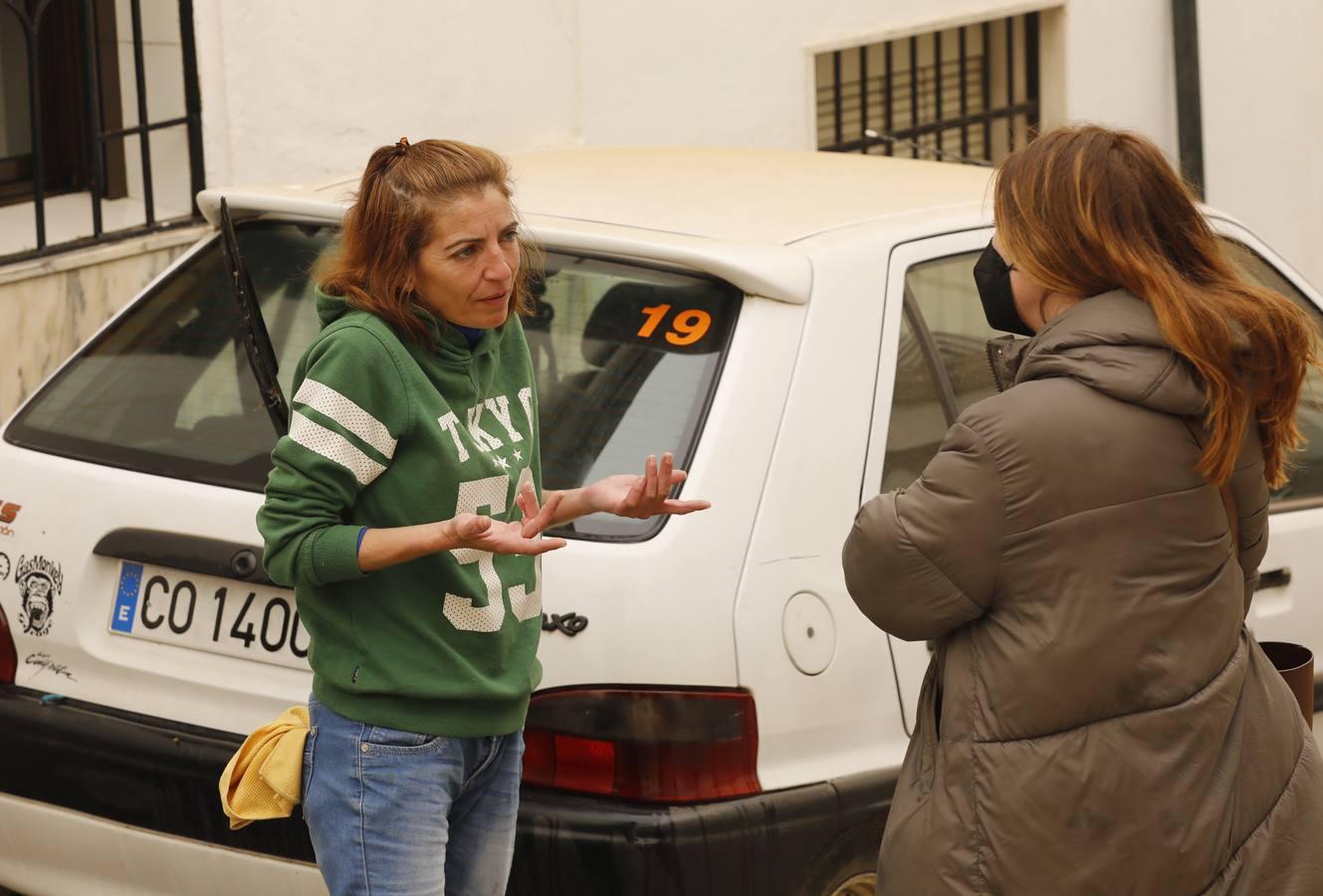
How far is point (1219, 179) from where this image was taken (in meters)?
9.23

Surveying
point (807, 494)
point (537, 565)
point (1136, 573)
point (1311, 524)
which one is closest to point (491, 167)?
point (537, 565)

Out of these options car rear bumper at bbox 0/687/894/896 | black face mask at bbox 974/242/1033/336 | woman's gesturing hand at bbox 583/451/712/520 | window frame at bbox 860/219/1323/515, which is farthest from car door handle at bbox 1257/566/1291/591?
woman's gesturing hand at bbox 583/451/712/520

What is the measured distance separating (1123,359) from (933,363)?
110 cm

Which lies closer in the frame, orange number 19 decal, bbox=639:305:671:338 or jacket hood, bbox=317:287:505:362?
jacket hood, bbox=317:287:505:362

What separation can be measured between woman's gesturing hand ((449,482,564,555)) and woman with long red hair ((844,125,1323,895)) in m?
0.40

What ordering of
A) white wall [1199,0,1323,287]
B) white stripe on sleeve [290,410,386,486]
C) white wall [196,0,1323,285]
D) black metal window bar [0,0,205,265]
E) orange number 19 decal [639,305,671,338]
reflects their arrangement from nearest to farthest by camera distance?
white stripe on sleeve [290,410,386,486] → orange number 19 decal [639,305,671,338] → black metal window bar [0,0,205,265] → white wall [196,0,1323,285] → white wall [1199,0,1323,287]

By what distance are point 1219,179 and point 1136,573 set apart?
7.35 metres

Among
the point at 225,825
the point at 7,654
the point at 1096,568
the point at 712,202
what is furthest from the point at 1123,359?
the point at 7,654

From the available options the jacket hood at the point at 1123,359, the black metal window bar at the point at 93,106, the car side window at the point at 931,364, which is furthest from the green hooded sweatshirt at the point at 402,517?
the black metal window bar at the point at 93,106

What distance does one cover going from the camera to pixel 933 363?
3.43 metres

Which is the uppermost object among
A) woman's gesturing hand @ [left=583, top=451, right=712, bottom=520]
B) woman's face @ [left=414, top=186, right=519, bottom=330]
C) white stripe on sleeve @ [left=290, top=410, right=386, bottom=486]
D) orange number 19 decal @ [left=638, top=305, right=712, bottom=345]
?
woman's face @ [left=414, top=186, right=519, bottom=330]

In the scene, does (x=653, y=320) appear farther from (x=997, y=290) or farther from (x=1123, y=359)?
(x=1123, y=359)

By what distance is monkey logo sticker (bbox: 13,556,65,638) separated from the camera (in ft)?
11.1

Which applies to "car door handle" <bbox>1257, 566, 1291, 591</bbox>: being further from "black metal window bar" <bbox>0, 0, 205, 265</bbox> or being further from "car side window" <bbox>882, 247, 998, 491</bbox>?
"black metal window bar" <bbox>0, 0, 205, 265</bbox>
